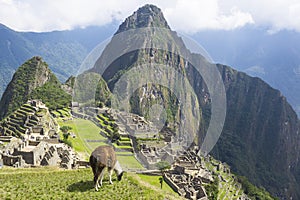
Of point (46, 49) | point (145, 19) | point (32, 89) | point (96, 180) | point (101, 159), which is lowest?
point (96, 180)

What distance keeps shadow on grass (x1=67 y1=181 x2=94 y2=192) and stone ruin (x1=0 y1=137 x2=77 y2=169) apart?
7.96m

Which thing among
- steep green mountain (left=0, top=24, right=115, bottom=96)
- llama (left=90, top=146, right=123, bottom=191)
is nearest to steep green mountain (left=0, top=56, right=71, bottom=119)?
llama (left=90, top=146, right=123, bottom=191)

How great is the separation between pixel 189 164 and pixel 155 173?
326 inches

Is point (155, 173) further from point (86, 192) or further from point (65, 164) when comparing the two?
point (86, 192)

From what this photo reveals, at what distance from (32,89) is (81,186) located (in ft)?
174

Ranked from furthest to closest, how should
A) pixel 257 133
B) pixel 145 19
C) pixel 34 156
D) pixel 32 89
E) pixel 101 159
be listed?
pixel 257 133
pixel 145 19
pixel 32 89
pixel 34 156
pixel 101 159

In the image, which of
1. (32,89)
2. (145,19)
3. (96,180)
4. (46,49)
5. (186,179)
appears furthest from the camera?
(46,49)

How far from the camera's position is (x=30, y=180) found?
988 cm

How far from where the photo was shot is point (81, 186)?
904 cm

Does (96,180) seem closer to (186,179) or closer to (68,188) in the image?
(68,188)

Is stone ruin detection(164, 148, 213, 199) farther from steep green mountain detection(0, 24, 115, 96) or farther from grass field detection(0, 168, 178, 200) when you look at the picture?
steep green mountain detection(0, 24, 115, 96)

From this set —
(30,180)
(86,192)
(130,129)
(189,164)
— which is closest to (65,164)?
(130,129)

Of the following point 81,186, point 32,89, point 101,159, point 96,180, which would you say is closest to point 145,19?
point 32,89

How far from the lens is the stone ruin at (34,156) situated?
1641 cm
